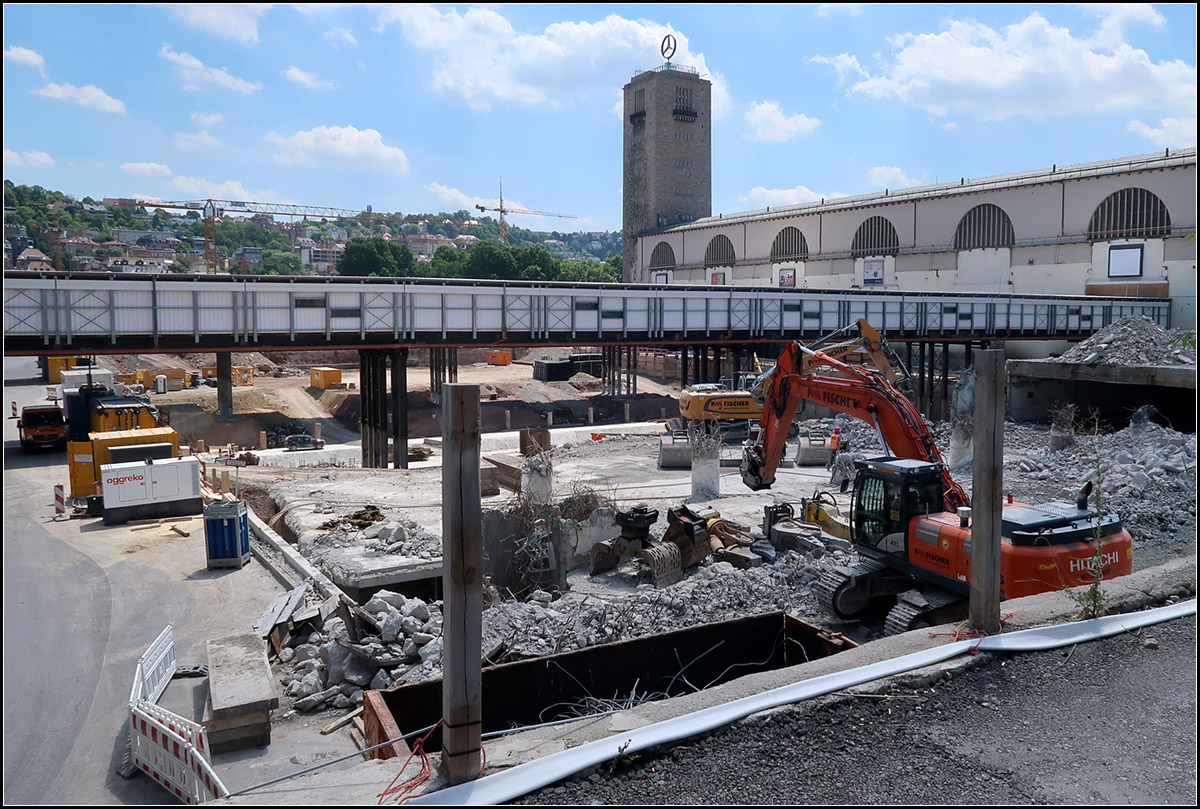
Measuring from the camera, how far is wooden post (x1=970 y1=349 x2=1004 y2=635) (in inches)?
329

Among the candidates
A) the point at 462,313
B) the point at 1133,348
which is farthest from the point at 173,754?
the point at 1133,348

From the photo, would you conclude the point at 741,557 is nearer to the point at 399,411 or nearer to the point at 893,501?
Result: the point at 893,501

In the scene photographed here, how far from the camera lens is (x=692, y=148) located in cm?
8912

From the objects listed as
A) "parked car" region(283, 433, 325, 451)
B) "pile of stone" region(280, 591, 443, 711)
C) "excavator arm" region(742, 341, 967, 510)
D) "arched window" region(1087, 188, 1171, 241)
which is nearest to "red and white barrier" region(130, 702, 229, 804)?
"pile of stone" region(280, 591, 443, 711)

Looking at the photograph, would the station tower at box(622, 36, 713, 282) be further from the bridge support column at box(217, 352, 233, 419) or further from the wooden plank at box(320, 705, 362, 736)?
the wooden plank at box(320, 705, 362, 736)

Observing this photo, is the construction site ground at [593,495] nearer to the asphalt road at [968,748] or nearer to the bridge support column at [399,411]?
the asphalt road at [968,748]

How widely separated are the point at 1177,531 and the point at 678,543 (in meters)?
10.6

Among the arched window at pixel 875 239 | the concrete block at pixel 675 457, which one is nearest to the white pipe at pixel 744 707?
the concrete block at pixel 675 457

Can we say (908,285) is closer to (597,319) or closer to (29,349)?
(597,319)

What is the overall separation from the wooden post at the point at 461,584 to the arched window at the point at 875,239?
6479 centimetres

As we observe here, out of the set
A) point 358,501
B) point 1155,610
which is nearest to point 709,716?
point 1155,610

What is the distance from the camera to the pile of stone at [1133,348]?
35.3m

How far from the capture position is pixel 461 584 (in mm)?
6137

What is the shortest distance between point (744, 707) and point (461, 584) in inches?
112
